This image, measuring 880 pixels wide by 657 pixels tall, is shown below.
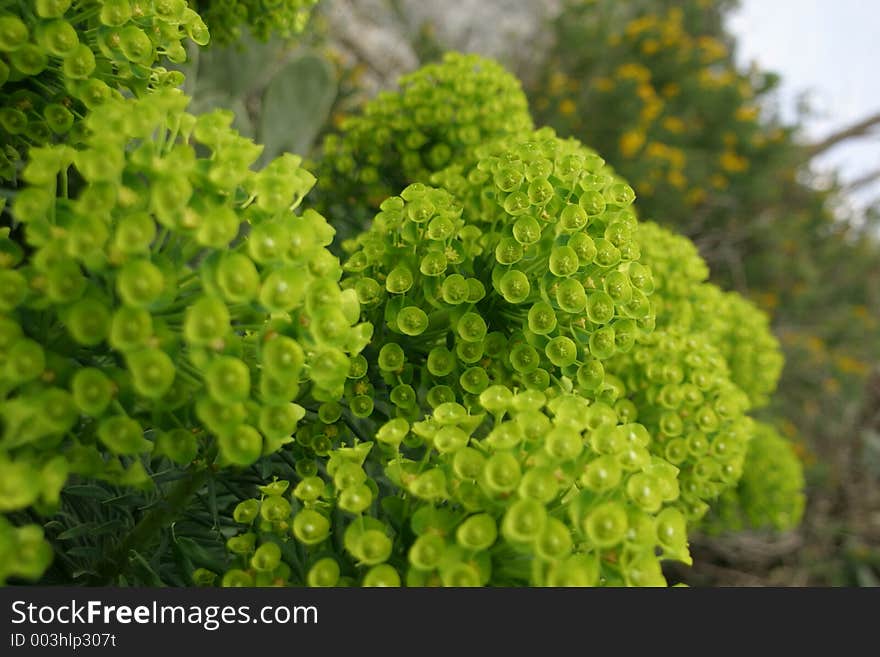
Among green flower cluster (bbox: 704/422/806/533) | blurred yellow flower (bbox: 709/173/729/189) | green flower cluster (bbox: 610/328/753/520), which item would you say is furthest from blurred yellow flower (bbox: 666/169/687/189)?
green flower cluster (bbox: 610/328/753/520)

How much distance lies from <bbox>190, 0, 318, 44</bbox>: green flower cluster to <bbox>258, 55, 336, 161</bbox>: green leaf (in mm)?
449

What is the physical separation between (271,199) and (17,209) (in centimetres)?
18

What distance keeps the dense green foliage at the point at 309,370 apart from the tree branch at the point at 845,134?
164 inches

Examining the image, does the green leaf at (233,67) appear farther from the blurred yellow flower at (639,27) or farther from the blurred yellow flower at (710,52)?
the blurred yellow flower at (710,52)

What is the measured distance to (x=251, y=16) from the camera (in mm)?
981

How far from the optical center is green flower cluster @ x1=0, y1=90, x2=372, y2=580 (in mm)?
426

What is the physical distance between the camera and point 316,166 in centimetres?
132

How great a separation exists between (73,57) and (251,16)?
467 millimetres

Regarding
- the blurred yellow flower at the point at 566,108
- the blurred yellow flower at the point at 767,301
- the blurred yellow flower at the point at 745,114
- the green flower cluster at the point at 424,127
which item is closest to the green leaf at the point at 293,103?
the green flower cluster at the point at 424,127

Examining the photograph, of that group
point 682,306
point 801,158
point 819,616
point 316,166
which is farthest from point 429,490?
point 801,158

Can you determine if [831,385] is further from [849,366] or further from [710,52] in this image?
[710,52]

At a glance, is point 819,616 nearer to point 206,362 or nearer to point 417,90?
point 206,362

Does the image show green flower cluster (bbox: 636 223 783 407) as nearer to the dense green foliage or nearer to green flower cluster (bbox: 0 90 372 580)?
the dense green foliage

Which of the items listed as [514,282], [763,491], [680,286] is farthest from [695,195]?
[514,282]
